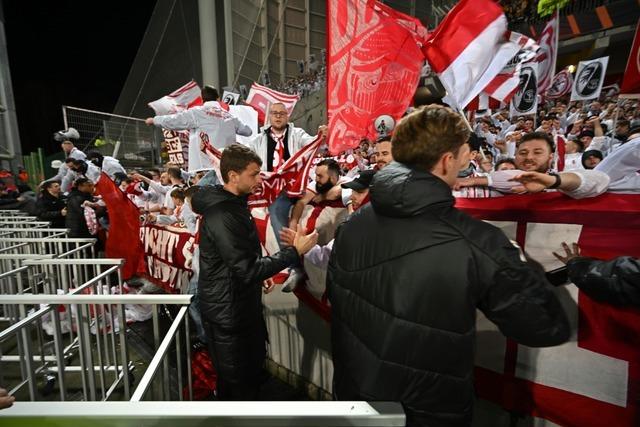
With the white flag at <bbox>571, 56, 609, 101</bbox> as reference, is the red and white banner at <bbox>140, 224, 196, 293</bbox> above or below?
below

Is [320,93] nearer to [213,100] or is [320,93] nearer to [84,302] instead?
[213,100]

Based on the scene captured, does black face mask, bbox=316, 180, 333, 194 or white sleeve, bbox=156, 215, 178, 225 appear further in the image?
white sleeve, bbox=156, 215, 178, 225

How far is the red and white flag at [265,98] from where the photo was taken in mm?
6840

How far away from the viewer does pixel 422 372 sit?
53.8 inches

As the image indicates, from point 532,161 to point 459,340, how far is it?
1949 mm

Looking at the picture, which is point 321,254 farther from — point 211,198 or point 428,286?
point 428,286

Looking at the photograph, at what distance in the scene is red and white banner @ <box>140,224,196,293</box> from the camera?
478 centimetres

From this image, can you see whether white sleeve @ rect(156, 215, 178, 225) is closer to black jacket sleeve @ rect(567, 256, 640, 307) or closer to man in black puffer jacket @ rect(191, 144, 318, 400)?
man in black puffer jacket @ rect(191, 144, 318, 400)

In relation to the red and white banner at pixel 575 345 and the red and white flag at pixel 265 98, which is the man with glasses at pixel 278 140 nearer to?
the red and white flag at pixel 265 98

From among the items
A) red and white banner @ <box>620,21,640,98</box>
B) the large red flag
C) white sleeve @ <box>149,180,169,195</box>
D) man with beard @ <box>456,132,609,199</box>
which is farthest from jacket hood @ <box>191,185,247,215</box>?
white sleeve @ <box>149,180,169,195</box>

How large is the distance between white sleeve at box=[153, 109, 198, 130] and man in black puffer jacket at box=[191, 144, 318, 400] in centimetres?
303

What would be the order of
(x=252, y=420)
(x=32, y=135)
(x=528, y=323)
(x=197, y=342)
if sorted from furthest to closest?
(x=32, y=135) → (x=197, y=342) → (x=528, y=323) → (x=252, y=420)

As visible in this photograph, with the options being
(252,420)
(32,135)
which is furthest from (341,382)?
(32,135)

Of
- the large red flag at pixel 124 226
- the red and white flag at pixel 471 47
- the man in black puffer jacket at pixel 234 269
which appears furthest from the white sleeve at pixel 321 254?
the large red flag at pixel 124 226
